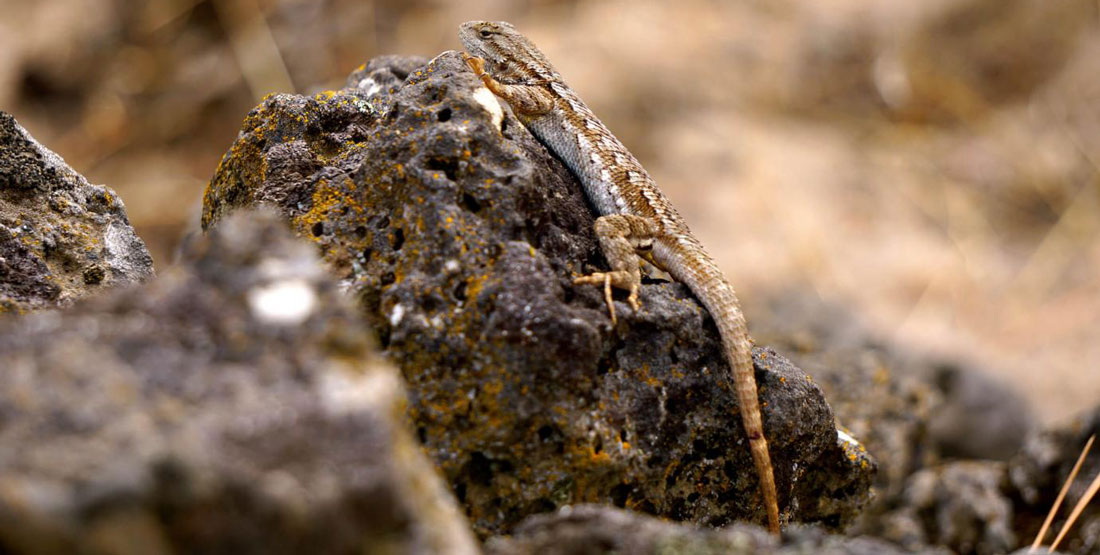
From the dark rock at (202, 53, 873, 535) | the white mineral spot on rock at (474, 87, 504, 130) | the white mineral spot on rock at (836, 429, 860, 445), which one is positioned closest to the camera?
the dark rock at (202, 53, 873, 535)

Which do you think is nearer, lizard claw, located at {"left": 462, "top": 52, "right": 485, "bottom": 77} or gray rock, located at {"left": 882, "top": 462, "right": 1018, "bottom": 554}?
lizard claw, located at {"left": 462, "top": 52, "right": 485, "bottom": 77}

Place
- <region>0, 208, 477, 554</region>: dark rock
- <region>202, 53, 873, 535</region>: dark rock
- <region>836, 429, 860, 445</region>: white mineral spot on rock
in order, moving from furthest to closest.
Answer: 1. <region>836, 429, 860, 445</region>: white mineral spot on rock
2. <region>202, 53, 873, 535</region>: dark rock
3. <region>0, 208, 477, 554</region>: dark rock

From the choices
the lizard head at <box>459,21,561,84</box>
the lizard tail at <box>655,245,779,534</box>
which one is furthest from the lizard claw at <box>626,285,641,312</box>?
the lizard head at <box>459,21,561,84</box>

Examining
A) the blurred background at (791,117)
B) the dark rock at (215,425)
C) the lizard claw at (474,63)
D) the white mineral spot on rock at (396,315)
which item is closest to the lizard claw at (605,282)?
the white mineral spot on rock at (396,315)

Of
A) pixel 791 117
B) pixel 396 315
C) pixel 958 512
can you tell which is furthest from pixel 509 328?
pixel 791 117

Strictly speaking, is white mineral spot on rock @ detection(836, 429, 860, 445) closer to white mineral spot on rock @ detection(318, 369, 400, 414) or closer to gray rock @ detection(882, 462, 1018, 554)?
gray rock @ detection(882, 462, 1018, 554)

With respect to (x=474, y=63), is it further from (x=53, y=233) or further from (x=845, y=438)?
(x=845, y=438)

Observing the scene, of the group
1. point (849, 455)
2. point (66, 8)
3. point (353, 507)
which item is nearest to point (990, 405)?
point (849, 455)
